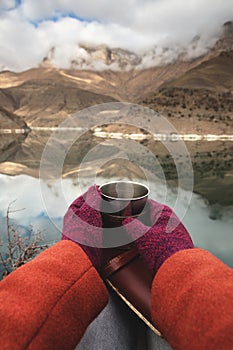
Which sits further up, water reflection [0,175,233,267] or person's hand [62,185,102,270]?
person's hand [62,185,102,270]

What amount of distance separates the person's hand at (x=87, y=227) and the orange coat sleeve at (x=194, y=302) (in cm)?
16

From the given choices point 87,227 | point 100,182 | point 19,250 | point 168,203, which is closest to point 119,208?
point 87,227

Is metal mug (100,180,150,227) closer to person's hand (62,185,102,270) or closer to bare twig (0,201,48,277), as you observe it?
person's hand (62,185,102,270)

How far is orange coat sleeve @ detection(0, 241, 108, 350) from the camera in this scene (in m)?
0.43

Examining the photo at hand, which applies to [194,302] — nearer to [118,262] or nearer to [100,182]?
[118,262]

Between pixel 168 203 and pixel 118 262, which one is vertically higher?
pixel 118 262

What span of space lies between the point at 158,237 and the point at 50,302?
265 mm

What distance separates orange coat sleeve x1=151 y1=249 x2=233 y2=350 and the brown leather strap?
0.11 meters

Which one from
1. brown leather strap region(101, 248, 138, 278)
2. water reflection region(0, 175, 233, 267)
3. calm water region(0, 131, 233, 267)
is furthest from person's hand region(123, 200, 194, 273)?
water reflection region(0, 175, 233, 267)

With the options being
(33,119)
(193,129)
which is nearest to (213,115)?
(193,129)

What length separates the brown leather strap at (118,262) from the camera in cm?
65

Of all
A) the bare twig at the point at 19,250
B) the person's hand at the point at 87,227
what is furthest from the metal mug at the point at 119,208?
the bare twig at the point at 19,250

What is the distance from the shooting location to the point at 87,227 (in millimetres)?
660

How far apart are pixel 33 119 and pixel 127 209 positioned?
70.0 m
